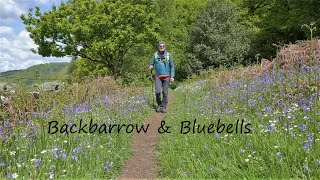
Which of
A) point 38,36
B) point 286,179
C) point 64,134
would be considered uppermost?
point 38,36

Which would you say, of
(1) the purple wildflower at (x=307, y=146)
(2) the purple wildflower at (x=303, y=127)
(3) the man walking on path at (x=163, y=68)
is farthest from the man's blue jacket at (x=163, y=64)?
(1) the purple wildflower at (x=307, y=146)

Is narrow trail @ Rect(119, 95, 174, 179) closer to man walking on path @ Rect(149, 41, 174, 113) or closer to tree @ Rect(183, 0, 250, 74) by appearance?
man walking on path @ Rect(149, 41, 174, 113)

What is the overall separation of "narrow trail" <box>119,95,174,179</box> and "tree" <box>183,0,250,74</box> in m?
22.6

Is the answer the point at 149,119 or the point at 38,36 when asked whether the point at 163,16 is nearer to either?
the point at 38,36

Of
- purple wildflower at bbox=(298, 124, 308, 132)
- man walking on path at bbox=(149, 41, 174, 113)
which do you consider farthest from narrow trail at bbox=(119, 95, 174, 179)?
man walking on path at bbox=(149, 41, 174, 113)

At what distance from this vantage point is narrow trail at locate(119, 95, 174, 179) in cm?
567

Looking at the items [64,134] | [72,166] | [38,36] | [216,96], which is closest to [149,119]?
[216,96]

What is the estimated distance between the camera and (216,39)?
3084 centimetres

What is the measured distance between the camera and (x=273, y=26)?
3094 centimetres

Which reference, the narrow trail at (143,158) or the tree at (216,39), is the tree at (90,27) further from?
the narrow trail at (143,158)

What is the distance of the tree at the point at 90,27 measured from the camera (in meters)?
28.4

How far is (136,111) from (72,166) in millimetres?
5923

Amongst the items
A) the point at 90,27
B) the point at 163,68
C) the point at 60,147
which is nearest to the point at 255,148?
the point at 60,147

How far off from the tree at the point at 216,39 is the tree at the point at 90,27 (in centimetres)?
464
